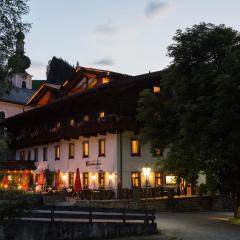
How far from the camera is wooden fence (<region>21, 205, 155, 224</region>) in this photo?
21875 millimetres

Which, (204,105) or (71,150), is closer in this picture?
(204,105)

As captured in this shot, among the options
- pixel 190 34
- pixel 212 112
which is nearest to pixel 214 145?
pixel 212 112

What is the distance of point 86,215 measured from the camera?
2302 centimetres

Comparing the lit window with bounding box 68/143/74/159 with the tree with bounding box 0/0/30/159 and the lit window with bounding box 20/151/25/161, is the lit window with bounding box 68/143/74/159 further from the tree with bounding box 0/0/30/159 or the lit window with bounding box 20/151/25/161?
the tree with bounding box 0/0/30/159

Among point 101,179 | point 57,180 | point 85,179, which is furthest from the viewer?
point 57,180

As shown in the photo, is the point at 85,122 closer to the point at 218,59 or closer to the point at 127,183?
the point at 127,183

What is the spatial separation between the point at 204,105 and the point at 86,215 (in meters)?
8.83

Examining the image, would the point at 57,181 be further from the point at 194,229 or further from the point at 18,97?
the point at 18,97

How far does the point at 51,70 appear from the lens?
380 ft

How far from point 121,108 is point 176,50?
12854 mm

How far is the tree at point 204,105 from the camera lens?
2503 cm

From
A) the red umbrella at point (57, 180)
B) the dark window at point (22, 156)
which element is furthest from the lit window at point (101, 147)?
the dark window at point (22, 156)

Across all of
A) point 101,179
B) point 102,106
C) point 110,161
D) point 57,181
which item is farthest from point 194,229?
point 57,181

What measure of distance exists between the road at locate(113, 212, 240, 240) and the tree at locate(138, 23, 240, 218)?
7.72 feet
